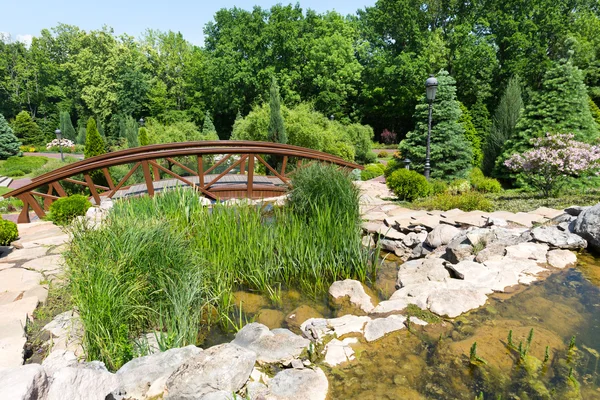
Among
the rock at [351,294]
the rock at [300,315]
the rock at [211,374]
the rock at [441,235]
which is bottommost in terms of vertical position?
the rock at [300,315]

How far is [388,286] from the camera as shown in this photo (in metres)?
4.21

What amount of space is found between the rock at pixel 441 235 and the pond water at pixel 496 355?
170 centimetres

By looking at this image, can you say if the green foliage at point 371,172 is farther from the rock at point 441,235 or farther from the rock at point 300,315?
the rock at point 300,315

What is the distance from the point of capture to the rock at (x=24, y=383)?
1.43 meters

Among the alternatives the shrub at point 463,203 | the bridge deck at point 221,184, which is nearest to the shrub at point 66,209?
the bridge deck at point 221,184

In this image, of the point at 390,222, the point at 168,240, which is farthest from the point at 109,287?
the point at 390,222

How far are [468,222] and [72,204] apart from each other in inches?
250

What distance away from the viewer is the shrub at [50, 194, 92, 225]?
6125 mm

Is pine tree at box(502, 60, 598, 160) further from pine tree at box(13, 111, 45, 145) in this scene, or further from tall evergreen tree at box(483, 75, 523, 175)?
pine tree at box(13, 111, 45, 145)

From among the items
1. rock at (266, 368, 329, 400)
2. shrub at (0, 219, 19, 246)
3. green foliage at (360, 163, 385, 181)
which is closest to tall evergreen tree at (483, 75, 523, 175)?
green foliage at (360, 163, 385, 181)

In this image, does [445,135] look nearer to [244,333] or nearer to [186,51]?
[244,333]

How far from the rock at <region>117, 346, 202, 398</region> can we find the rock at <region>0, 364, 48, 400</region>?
1.90 feet

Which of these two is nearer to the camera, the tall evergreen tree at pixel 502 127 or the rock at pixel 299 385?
the rock at pixel 299 385

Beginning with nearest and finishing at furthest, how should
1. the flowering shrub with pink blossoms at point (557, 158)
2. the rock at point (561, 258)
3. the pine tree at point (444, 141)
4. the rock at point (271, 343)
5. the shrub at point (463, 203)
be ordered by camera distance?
the rock at point (271, 343)
the rock at point (561, 258)
the shrub at point (463, 203)
the flowering shrub with pink blossoms at point (557, 158)
the pine tree at point (444, 141)
